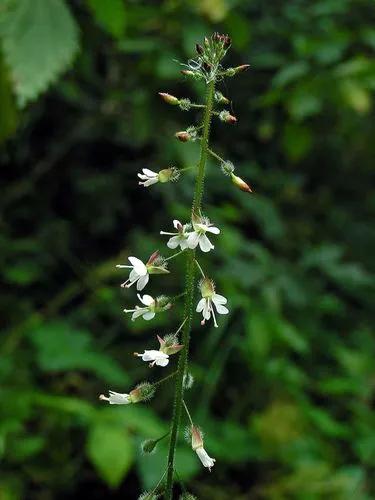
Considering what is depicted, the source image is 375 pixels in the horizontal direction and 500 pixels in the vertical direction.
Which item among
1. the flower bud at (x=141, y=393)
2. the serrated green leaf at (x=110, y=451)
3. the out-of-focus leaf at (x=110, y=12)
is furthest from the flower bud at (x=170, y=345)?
the out-of-focus leaf at (x=110, y=12)

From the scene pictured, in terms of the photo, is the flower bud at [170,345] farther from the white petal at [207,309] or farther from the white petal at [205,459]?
the white petal at [205,459]

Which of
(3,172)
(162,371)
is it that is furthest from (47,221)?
(162,371)

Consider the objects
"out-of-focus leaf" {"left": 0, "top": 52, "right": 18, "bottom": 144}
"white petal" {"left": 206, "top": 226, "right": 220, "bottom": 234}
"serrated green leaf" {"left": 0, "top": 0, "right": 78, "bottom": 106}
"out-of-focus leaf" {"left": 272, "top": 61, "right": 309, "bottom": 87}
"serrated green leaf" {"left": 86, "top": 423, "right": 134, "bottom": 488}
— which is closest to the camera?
"white petal" {"left": 206, "top": 226, "right": 220, "bottom": 234}

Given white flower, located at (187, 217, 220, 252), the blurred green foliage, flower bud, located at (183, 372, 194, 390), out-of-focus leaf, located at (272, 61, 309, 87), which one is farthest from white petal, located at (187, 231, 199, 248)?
out-of-focus leaf, located at (272, 61, 309, 87)

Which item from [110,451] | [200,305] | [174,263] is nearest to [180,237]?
[200,305]

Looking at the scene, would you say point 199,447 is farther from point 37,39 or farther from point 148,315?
point 37,39

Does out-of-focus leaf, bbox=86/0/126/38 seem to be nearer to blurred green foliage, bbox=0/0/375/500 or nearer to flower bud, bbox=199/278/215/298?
blurred green foliage, bbox=0/0/375/500

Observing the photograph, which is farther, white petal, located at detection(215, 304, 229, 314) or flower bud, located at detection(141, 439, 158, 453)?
flower bud, located at detection(141, 439, 158, 453)
